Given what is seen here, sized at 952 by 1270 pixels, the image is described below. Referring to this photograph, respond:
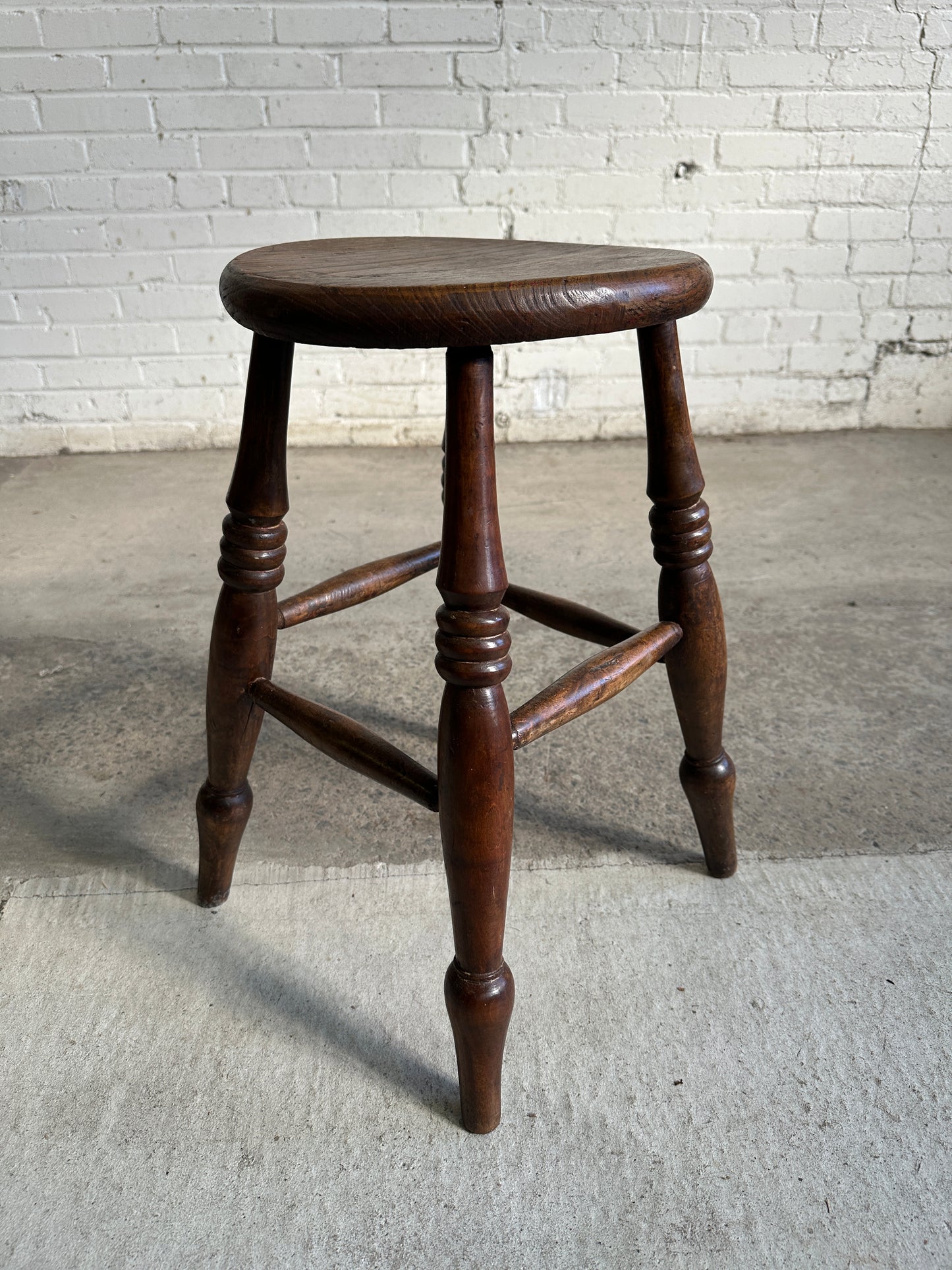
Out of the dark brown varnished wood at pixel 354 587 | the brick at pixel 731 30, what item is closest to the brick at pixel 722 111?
the brick at pixel 731 30

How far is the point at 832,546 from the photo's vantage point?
86.7 inches

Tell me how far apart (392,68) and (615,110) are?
56 centimetres

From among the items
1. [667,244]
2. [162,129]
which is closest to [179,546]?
[162,129]

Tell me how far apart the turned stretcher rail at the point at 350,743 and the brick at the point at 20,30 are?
7.20ft

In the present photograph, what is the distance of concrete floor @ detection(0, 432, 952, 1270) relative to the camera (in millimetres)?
834

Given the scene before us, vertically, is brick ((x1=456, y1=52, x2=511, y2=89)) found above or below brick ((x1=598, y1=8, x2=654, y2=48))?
below

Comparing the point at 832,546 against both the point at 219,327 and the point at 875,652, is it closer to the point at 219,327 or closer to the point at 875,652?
the point at 875,652

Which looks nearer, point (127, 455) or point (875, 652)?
point (875, 652)

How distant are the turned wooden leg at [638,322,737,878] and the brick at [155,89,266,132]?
1.95m

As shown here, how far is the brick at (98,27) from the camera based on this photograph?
244cm

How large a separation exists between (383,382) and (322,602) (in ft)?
5.86

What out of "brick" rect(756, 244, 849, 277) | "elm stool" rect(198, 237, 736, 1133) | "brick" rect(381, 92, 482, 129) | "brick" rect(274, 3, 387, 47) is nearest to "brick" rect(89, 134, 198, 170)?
"brick" rect(274, 3, 387, 47)

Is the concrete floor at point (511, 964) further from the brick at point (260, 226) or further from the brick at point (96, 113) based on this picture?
the brick at point (96, 113)

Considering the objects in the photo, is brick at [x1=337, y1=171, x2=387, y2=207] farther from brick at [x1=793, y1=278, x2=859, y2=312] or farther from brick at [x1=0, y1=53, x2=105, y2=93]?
brick at [x1=793, y1=278, x2=859, y2=312]
